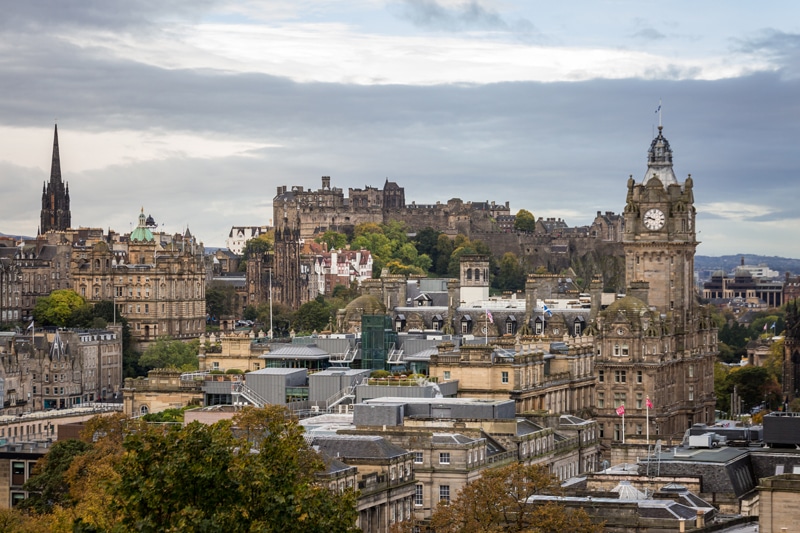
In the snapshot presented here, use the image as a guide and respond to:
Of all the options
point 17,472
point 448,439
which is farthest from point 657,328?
point 17,472

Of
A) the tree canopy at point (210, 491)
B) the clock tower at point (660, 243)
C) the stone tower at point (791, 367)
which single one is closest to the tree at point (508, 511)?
the tree canopy at point (210, 491)

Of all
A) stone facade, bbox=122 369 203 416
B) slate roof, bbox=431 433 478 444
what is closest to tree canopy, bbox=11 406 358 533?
slate roof, bbox=431 433 478 444

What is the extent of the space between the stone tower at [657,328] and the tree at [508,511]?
58851 mm

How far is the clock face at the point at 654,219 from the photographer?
159 meters

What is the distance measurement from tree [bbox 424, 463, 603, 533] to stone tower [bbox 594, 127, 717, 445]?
58851 millimetres

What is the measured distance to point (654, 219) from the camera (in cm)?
15950

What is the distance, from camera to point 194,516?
63.4m

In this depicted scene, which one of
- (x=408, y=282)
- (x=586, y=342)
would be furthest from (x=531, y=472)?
(x=408, y=282)

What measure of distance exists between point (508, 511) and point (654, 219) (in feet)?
264

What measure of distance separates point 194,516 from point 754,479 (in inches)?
1519

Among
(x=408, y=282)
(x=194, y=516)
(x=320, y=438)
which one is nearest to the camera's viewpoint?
(x=194, y=516)

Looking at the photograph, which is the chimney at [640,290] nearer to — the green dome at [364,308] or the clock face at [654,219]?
the clock face at [654,219]

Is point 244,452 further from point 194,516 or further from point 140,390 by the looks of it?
point 140,390

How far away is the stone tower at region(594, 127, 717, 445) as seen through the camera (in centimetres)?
14800
